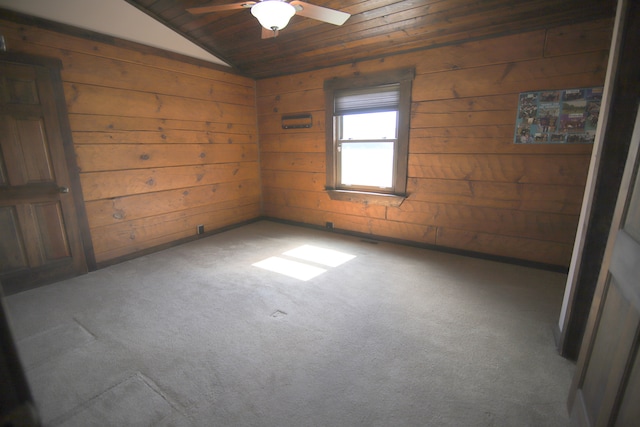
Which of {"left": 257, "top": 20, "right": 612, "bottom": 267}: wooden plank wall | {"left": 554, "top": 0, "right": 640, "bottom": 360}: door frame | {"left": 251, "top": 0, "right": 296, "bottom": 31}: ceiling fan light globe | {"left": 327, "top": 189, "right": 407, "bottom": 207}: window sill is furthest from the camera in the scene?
{"left": 327, "top": 189, "right": 407, "bottom": 207}: window sill

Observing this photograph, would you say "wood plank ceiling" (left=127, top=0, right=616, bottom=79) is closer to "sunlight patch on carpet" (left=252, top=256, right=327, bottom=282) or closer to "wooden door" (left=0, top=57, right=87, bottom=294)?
Result: "wooden door" (left=0, top=57, right=87, bottom=294)

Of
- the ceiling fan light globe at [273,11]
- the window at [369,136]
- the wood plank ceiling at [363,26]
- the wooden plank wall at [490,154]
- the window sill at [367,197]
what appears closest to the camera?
the ceiling fan light globe at [273,11]

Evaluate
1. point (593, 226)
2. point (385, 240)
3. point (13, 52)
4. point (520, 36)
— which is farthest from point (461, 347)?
point (13, 52)

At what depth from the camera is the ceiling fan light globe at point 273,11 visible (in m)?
1.99

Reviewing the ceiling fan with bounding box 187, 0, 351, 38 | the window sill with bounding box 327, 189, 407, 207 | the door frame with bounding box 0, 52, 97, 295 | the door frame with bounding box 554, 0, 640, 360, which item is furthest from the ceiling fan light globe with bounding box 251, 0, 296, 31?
the window sill with bounding box 327, 189, 407, 207

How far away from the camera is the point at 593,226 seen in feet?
5.14

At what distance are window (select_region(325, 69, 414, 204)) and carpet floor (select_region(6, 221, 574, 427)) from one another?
3.68 feet

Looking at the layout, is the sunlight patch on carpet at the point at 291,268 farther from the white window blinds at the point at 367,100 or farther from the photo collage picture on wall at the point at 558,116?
the photo collage picture on wall at the point at 558,116

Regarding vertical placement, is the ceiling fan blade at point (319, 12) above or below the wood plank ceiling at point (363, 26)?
below

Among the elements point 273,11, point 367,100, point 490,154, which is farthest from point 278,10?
point 490,154

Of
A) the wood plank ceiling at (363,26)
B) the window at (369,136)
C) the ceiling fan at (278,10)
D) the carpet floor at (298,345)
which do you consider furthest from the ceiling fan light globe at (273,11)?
the carpet floor at (298,345)

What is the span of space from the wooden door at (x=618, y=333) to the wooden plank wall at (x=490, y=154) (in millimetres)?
1942

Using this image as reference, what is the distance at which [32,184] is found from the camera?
261 cm

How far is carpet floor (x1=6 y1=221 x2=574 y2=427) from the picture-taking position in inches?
56.8
